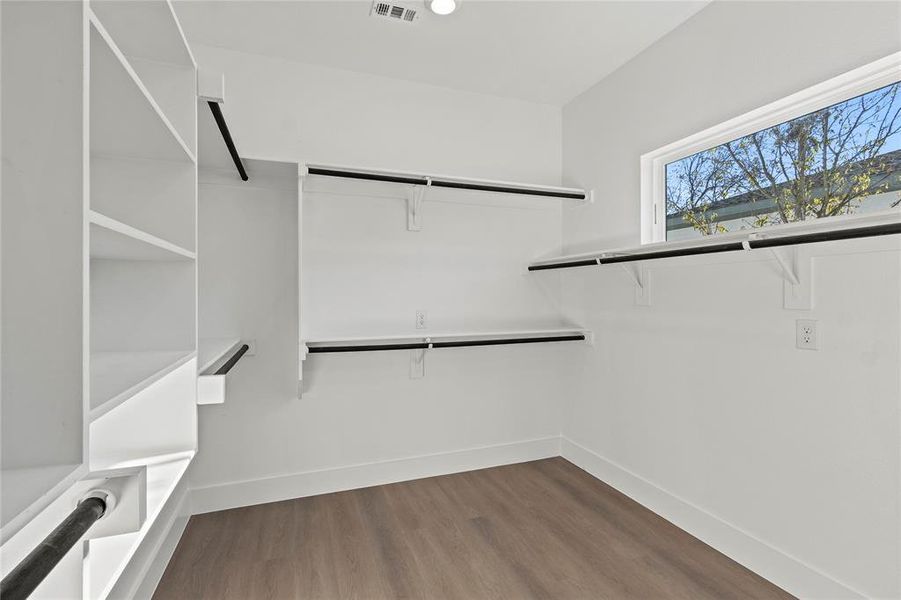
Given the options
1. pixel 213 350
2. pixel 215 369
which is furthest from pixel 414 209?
pixel 215 369

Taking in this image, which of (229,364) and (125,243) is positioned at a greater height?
(125,243)

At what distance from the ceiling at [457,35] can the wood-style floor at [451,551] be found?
2448mm

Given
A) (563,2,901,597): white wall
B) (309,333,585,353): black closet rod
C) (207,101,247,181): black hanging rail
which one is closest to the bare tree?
(563,2,901,597): white wall

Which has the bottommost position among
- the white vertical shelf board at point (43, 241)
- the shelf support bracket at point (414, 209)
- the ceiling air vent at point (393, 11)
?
the white vertical shelf board at point (43, 241)

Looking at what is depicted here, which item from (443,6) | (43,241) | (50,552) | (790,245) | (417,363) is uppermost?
(443,6)

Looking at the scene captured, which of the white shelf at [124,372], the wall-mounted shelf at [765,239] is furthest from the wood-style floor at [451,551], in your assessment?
the wall-mounted shelf at [765,239]

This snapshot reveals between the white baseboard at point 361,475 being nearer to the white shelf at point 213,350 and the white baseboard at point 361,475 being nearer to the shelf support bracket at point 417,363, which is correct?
the shelf support bracket at point 417,363

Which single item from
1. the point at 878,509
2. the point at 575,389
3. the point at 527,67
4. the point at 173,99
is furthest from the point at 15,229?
the point at 575,389

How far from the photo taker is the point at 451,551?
6.50 ft

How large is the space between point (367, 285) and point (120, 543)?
180 cm

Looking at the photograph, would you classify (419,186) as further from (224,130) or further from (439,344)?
(224,130)

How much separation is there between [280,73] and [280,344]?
4.91 ft

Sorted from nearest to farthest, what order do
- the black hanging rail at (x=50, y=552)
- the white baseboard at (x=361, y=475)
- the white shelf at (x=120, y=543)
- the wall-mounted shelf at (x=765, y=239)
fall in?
the black hanging rail at (x=50, y=552), the white shelf at (x=120, y=543), the wall-mounted shelf at (x=765, y=239), the white baseboard at (x=361, y=475)

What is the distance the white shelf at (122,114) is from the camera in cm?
77
